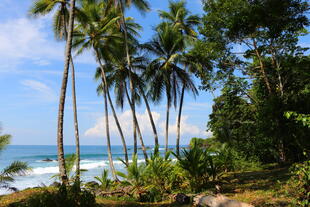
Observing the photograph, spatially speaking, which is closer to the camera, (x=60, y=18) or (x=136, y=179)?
(x=136, y=179)

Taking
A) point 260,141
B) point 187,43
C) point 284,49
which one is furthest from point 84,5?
point 260,141

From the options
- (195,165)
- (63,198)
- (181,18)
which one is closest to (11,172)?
(63,198)

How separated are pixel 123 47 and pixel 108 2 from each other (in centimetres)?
284

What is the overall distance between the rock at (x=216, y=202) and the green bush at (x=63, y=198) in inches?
92.9

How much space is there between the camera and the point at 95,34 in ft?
46.3

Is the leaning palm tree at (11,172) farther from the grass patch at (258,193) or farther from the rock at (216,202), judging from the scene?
the grass patch at (258,193)

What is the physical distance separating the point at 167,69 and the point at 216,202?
1148cm

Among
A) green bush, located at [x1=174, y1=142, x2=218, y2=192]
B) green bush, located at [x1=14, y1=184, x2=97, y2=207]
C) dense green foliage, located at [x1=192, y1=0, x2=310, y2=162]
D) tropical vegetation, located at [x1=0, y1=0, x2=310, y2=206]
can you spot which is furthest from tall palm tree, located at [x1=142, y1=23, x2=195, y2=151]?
green bush, located at [x1=14, y1=184, x2=97, y2=207]

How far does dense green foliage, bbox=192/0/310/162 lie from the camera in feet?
24.9

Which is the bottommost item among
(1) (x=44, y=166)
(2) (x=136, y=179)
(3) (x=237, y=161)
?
(1) (x=44, y=166)

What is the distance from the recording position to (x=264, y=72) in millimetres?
10547

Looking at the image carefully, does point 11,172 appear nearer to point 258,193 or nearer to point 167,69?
point 258,193

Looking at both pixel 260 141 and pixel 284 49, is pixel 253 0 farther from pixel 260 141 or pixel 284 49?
pixel 260 141

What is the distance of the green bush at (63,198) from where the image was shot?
4480mm
